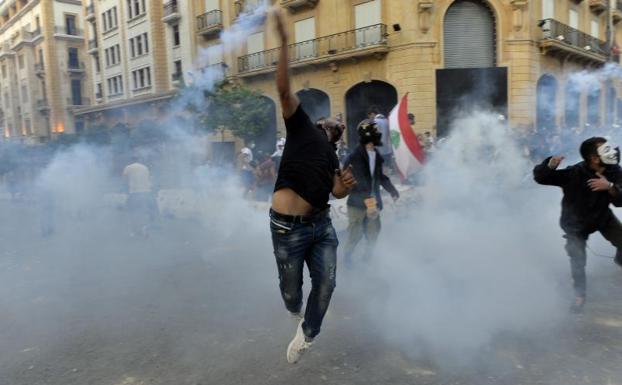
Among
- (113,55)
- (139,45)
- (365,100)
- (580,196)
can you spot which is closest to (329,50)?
(365,100)

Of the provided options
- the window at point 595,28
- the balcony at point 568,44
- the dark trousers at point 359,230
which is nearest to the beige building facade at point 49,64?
the balcony at point 568,44

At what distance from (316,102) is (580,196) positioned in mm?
17246

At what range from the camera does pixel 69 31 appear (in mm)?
47906

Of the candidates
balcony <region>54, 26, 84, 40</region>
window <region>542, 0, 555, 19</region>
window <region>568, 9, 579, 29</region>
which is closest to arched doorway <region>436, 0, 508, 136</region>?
window <region>542, 0, 555, 19</region>

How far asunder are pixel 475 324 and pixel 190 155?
40.3 feet

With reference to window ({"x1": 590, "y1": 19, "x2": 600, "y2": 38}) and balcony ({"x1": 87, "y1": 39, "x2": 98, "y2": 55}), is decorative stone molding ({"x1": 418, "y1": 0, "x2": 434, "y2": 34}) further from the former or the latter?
balcony ({"x1": 87, "y1": 39, "x2": 98, "y2": 55})

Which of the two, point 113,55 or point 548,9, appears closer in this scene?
point 548,9

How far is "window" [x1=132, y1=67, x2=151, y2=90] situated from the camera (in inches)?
1249

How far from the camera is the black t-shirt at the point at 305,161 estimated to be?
316cm

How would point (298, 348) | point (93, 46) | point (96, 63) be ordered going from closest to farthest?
point (298, 348), point (93, 46), point (96, 63)

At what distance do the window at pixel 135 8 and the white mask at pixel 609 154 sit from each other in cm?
3089

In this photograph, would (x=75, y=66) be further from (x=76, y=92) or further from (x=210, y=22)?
(x=210, y=22)

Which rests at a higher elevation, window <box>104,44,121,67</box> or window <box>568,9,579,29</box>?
window <box>104,44,121,67</box>

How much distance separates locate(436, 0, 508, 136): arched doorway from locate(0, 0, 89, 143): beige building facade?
121ft
